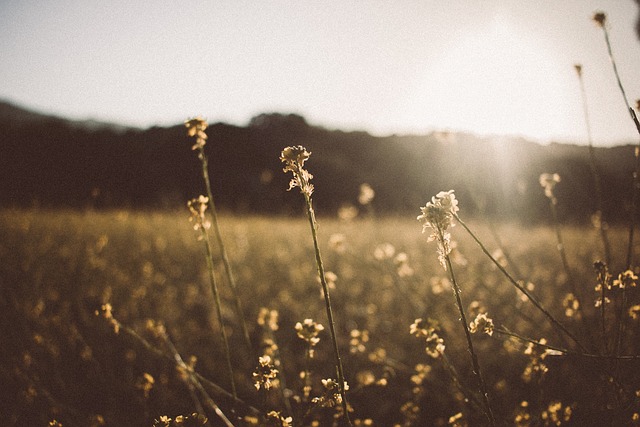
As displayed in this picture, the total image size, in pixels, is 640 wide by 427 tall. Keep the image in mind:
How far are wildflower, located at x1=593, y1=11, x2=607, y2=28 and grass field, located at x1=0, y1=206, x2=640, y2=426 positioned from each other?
1.14 m

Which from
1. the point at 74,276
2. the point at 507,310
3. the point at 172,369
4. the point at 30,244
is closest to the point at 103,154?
the point at 30,244

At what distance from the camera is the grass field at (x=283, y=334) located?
1.78 metres

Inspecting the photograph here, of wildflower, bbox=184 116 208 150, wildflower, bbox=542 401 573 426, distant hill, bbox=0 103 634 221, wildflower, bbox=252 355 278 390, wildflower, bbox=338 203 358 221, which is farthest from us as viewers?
distant hill, bbox=0 103 634 221

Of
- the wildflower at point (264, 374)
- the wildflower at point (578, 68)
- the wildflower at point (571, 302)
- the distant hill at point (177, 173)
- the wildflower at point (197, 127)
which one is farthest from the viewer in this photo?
the distant hill at point (177, 173)

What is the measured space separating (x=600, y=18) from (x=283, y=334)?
11.3 ft

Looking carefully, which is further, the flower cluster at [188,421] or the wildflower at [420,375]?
the wildflower at [420,375]

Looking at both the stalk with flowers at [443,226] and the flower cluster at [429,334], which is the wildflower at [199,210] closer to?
the stalk with flowers at [443,226]

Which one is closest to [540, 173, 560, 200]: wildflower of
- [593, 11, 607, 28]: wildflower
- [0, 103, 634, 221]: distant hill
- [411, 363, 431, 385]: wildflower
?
[593, 11, 607, 28]: wildflower

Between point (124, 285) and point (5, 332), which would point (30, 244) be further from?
point (5, 332)

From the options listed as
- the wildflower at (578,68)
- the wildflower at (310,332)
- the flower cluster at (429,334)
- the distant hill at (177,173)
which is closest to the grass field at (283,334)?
the flower cluster at (429,334)

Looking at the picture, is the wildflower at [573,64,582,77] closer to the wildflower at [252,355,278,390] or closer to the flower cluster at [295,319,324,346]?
the flower cluster at [295,319,324,346]

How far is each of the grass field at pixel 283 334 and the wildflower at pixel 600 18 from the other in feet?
3.73

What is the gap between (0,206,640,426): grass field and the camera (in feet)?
5.83

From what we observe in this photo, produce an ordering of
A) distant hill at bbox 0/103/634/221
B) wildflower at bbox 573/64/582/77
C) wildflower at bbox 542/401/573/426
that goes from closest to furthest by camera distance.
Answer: wildflower at bbox 542/401/573/426 → wildflower at bbox 573/64/582/77 → distant hill at bbox 0/103/634/221
